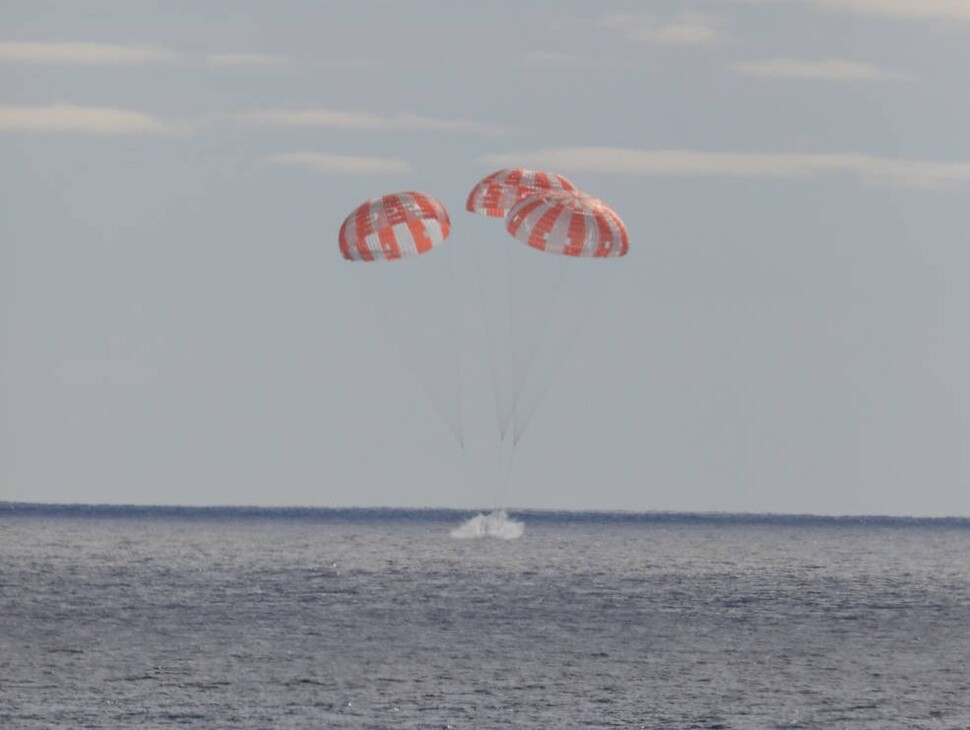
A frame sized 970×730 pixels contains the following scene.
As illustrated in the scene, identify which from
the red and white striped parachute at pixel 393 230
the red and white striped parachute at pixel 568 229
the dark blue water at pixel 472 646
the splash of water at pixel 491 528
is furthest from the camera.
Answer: the splash of water at pixel 491 528

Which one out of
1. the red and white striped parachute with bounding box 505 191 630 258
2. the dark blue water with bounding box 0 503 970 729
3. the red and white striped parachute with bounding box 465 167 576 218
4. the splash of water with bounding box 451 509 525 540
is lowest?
the dark blue water with bounding box 0 503 970 729

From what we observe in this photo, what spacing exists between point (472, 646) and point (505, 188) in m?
13.2

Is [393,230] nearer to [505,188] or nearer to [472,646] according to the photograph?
[505,188]

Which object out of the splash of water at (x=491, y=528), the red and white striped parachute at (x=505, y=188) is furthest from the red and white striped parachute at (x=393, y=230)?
the splash of water at (x=491, y=528)

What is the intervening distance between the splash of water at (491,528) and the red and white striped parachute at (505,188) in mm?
50856

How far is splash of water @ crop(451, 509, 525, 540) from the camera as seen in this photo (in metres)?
113

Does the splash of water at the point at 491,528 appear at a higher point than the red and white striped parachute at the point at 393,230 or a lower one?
lower

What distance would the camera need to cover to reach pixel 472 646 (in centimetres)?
4784

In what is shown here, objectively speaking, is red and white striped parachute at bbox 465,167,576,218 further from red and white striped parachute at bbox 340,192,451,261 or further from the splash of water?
Result: the splash of water

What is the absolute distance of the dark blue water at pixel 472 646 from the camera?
37094mm

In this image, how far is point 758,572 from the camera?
9106cm

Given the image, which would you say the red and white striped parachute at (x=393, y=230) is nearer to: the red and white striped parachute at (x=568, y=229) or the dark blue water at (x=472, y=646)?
the red and white striped parachute at (x=568, y=229)

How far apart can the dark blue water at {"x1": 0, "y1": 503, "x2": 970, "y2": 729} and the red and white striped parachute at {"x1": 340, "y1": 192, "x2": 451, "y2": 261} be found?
10456 mm

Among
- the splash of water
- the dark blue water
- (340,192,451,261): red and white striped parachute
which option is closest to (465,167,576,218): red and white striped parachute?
(340,192,451,261): red and white striped parachute
